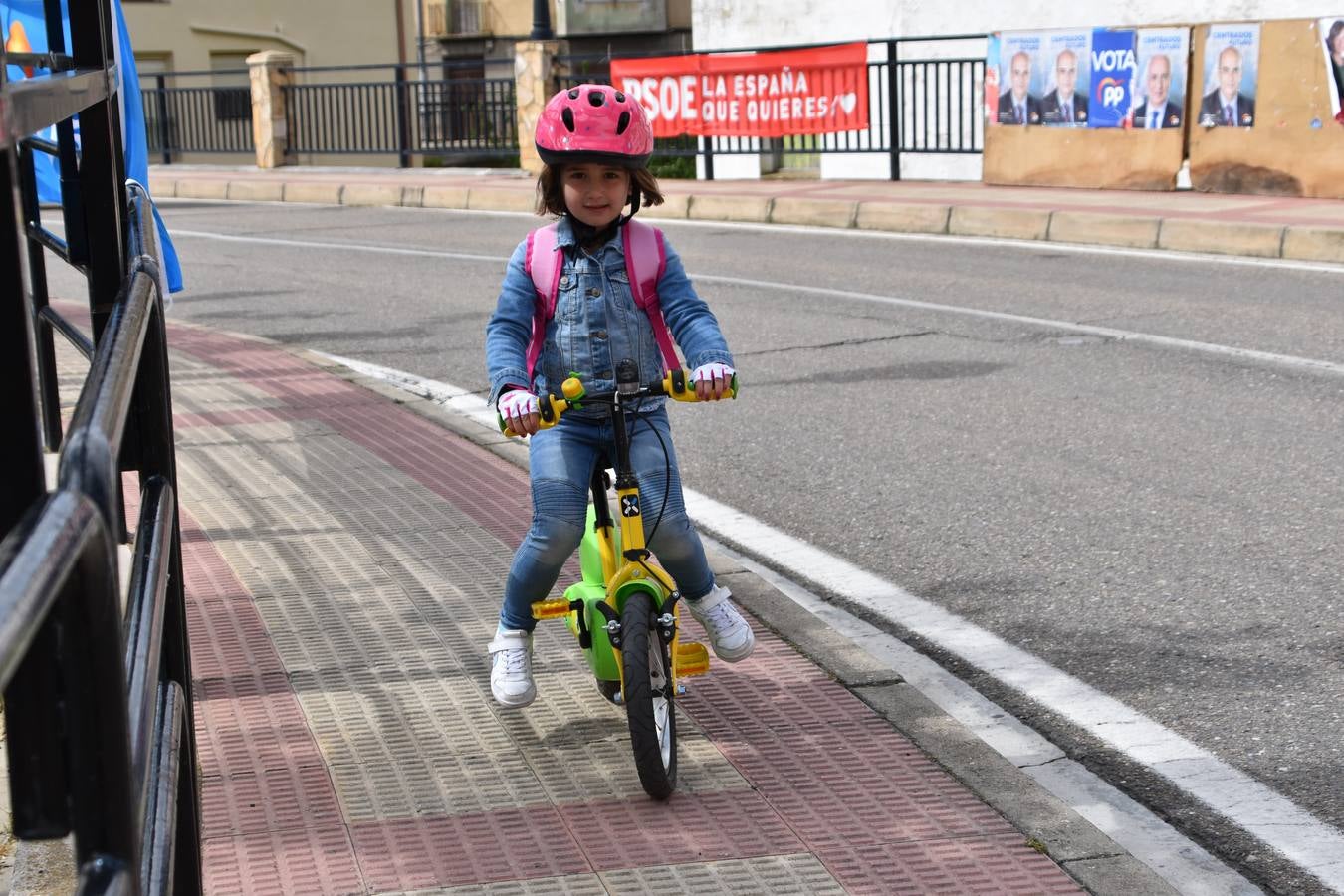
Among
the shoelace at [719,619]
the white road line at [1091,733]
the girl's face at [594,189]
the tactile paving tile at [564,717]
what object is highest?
the girl's face at [594,189]

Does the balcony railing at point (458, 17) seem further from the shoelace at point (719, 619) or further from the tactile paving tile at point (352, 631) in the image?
the shoelace at point (719, 619)

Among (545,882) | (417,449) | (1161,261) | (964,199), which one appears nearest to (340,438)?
(417,449)

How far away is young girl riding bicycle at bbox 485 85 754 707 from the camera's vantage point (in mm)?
3980

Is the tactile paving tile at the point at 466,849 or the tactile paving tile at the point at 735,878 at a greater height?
the tactile paving tile at the point at 466,849

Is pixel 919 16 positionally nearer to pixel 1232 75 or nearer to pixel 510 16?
pixel 1232 75

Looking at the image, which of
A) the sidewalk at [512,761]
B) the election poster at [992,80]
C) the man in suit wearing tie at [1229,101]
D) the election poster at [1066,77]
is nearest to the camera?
the sidewalk at [512,761]

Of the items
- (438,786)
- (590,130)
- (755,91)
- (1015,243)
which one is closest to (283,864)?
(438,786)

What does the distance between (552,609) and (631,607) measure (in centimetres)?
35

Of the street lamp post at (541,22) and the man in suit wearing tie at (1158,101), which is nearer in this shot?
the man in suit wearing tie at (1158,101)

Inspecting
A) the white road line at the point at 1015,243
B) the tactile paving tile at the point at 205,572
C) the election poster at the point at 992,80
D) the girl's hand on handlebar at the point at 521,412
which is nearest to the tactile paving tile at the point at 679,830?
the girl's hand on handlebar at the point at 521,412

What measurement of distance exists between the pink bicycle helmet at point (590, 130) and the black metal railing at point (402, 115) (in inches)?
798

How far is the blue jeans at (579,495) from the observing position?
404 centimetres

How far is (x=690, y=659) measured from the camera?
4.11m

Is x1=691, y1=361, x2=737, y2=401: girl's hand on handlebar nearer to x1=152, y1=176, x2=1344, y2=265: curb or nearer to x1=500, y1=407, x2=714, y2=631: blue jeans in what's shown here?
x1=500, y1=407, x2=714, y2=631: blue jeans
